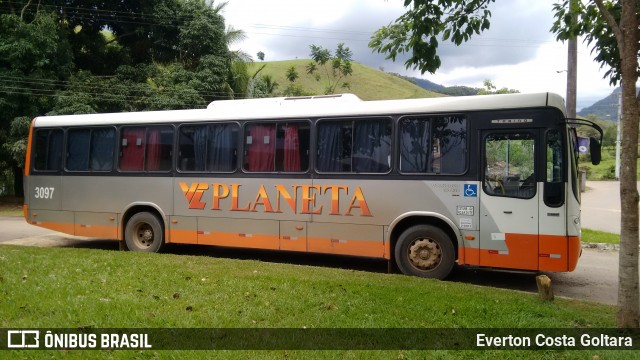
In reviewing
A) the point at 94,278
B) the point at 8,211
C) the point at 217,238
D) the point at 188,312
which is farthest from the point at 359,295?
the point at 8,211

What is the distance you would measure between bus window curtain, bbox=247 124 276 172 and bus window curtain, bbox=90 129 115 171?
3359 mm

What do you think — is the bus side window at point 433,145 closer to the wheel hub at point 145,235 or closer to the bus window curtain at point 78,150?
the wheel hub at point 145,235

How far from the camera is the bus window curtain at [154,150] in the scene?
10125 millimetres

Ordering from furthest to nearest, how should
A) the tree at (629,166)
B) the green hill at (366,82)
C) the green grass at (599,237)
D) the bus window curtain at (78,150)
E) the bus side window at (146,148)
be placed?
the green hill at (366,82) < the green grass at (599,237) < the bus window curtain at (78,150) < the bus side window at (146,148) < the tree at (629,166)

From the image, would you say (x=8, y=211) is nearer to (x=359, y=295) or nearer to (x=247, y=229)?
(x=247, y=229)

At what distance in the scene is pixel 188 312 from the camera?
5188 millimetres

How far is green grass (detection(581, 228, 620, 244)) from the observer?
12859 mm

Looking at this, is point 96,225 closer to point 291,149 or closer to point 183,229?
point 183,229

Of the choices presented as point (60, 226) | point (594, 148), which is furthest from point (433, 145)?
point (60, 226)

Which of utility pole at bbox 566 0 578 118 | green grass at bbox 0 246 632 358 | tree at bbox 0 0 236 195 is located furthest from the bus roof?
tree at bbox 0 0 236 195

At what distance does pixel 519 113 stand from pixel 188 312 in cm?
553

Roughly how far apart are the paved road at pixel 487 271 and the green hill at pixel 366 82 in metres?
89.6

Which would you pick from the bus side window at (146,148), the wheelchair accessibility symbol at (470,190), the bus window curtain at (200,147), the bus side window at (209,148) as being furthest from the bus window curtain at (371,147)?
the bus side window at (146,148)

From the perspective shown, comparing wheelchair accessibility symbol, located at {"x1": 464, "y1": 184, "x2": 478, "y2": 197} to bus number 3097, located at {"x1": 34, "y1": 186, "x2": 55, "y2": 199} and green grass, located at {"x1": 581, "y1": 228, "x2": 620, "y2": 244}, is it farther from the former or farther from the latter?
bus number 3097, located at {"x1": 34, "y1": 186, "x2": 55, "y2": 199}
